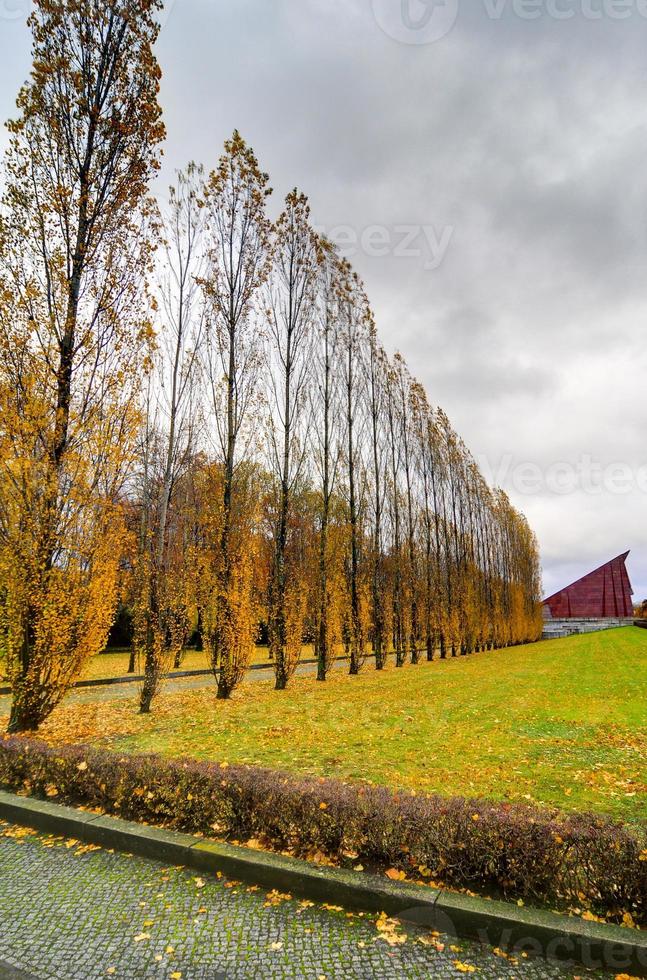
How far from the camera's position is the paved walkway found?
2910 millimetres

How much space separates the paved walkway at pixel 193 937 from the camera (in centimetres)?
291

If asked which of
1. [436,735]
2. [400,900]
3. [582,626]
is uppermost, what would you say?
[400,900]

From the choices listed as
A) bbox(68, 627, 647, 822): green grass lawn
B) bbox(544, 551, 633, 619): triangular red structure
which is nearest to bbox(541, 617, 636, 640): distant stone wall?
bbox(544, 551, 633, 619): triangular red structure

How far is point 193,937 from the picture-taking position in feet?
10.5

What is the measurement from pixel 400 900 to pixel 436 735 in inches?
218

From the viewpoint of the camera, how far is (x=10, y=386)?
27.3 feet

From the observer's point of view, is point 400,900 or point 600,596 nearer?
point 400,900

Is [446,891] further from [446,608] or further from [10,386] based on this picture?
[446,608]

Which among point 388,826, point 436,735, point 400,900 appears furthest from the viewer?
point 436,735

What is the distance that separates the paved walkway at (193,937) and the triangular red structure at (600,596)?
3478 inches

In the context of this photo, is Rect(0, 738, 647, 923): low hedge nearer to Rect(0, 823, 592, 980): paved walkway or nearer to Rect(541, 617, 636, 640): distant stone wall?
Rect(0, 823, 592, 980): paved walkway

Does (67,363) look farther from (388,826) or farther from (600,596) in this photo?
(600,596)

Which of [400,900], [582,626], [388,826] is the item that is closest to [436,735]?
[388,826]

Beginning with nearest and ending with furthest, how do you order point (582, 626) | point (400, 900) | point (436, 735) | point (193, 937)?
1. point (193, 937)
2. point (400, 900)
3. point (436, 735)
4. point (582, 626)
